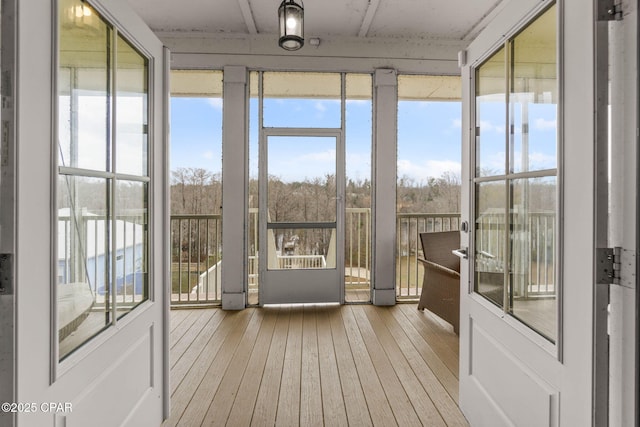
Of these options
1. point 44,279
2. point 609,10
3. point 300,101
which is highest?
point 300,101

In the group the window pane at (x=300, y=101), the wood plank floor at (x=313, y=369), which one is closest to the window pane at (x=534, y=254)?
the wood plank floor at (x=313, y=369)

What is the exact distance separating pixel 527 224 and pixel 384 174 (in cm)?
258

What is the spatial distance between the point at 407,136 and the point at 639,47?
10.6 feet

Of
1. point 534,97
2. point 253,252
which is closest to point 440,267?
point 253,252

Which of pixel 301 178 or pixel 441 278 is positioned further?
pixel 301 178

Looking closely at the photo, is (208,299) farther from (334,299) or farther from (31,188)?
(31,188)

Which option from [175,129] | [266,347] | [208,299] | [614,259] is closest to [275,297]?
[208,299]

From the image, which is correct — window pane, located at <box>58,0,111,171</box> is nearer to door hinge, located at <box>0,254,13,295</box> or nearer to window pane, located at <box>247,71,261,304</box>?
door hinge, located at <box>0,254,13,295</box>

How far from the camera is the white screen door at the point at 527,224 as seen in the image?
104 centimetres

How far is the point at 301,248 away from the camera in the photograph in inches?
154

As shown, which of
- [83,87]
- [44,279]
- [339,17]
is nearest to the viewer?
[44,279]

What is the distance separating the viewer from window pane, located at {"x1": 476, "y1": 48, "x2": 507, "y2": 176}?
1551 millimetres

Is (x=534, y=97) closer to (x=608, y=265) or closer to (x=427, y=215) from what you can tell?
(x=608, y=265)

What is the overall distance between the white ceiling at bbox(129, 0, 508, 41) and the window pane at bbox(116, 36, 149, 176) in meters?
2.05
